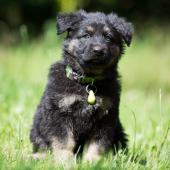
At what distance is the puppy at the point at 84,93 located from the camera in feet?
19.6

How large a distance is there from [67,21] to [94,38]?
37cm

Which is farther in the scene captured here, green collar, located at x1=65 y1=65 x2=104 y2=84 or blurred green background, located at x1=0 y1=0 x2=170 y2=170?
green collar, located at x1=65 y1=65 x2=104 y2=84

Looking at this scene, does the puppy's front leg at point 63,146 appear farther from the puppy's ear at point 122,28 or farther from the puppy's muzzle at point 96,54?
the puppy's ear at point 122,28

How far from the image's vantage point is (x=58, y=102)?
19.7ft

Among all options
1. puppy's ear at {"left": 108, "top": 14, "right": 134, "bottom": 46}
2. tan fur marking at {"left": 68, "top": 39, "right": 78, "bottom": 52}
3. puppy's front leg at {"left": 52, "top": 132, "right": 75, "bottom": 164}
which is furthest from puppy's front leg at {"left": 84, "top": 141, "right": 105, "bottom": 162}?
puppy's ear at {"left": 108, "top": 14, "right": 134, "bottom": 46}

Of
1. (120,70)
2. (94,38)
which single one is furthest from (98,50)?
(120,70)

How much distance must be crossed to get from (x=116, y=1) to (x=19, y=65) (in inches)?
312

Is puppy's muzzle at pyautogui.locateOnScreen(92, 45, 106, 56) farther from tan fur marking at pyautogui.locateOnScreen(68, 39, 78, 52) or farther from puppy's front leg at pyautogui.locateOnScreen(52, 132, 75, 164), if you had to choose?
puppy's front leg at pyautogui.locateOnScreen(52, 132, 75, 164)

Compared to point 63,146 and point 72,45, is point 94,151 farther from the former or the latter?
point 72,45

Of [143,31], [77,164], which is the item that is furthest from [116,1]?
[77,164]

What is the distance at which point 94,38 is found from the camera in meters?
6.27

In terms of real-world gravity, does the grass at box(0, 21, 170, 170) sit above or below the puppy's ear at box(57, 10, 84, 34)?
below

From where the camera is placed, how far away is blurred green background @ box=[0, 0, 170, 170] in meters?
5.85

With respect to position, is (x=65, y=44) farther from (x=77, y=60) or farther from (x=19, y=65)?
(x=19, y=65)
